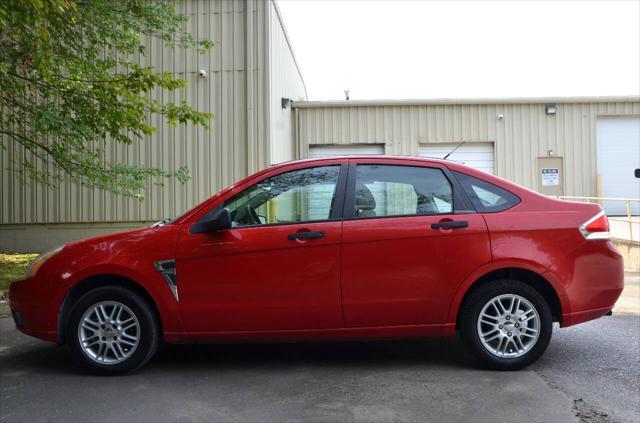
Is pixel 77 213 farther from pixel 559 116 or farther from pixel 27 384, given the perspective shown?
pixel 559 116

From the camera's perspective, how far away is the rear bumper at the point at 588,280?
14.2 ft

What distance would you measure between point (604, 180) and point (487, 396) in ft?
52.9

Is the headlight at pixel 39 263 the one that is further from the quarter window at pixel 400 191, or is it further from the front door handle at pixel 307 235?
the quarter window at pixel 400 191

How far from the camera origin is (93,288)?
4461 mm

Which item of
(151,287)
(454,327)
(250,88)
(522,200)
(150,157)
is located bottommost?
(454,327)

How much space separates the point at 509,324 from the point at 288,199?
1988mm

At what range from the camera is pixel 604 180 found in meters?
17.8

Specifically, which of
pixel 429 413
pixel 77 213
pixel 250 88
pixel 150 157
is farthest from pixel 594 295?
pixel 77 213

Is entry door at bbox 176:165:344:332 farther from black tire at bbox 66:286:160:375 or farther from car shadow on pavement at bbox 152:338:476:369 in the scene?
car shadow on pavement at bbox 152:338:476:369

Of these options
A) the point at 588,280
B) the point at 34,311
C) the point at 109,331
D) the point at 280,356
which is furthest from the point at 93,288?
the point at 588,280

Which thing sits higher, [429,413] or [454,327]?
[454,327]

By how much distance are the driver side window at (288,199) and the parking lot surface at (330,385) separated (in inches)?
48.9

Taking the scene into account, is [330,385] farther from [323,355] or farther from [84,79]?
[84,79]

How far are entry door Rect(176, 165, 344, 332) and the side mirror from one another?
5cm
